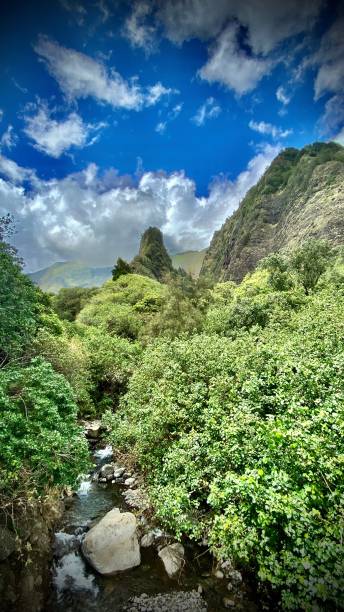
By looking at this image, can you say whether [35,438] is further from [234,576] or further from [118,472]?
[118,472]

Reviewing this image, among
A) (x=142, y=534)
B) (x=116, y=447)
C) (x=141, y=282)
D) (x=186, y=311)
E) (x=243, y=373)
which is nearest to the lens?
(x=142, y=534)

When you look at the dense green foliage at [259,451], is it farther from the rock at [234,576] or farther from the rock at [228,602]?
the rock at [228,602]

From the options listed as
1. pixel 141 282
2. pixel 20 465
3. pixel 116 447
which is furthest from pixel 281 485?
pixel 141 282

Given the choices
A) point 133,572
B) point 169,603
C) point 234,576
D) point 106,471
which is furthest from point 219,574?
point 106,471

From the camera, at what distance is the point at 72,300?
9344 cm

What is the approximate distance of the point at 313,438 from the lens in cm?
986

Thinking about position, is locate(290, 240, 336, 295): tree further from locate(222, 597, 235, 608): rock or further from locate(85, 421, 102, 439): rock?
locate(222, 597, 235, 608): rock

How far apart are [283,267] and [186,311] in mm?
15904

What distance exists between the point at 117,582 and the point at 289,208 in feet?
518

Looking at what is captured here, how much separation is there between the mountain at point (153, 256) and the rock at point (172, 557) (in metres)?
125

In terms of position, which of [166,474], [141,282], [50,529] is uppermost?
[141,282]

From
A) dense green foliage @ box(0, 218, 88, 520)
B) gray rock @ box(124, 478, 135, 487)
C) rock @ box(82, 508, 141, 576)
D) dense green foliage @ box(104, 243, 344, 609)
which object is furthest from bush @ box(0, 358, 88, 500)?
gray rock @ box(124, 478, 135, 487)

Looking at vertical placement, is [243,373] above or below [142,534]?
above

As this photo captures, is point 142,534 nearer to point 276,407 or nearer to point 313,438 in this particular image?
point 276,407
